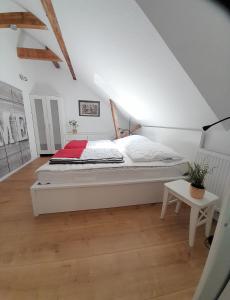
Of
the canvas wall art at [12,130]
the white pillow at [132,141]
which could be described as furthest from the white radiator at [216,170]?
the canvas wall art at [12,130]

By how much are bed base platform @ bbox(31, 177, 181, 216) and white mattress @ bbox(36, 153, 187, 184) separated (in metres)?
0.05

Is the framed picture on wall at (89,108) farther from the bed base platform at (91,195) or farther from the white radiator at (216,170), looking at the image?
the white radiator at (216,170)

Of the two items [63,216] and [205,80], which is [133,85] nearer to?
[205,80]

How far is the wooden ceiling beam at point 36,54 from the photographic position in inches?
121

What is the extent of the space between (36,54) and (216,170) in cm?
417

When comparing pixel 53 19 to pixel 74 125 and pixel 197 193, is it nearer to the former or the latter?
pixel 74 125

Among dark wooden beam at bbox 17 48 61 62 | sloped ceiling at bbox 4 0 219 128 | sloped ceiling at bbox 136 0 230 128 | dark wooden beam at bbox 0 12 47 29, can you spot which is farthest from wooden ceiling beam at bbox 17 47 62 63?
sloped ceiling at bbox 136 0 230 128

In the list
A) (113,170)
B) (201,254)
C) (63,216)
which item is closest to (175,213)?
(201,254)

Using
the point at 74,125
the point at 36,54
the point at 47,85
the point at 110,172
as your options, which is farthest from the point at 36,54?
the point at 110,172

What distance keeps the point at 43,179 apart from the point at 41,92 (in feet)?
10.4

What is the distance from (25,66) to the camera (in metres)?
3.30

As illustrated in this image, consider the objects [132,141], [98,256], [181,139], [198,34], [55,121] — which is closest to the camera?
[198,34]

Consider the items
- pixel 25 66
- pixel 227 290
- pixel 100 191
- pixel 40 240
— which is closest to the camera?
pixel 227 290

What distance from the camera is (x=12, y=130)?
2662 millimetres
